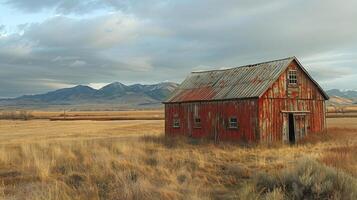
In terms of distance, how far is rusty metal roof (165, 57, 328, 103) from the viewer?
88.4 feet

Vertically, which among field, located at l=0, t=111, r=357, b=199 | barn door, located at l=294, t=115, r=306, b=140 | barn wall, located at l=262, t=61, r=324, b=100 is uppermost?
barn wall, located at l=262, t=61, r=324, b=100

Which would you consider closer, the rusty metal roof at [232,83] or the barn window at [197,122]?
the rusty metal roof at [232,83]

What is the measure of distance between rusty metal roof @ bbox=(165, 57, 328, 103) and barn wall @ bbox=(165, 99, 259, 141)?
465 millimetres

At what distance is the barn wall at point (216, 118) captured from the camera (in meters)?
26.1

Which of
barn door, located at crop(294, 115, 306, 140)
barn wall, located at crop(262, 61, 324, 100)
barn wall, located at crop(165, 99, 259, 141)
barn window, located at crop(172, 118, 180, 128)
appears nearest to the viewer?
barn wall, located at crop(165, 99, 259, 141)

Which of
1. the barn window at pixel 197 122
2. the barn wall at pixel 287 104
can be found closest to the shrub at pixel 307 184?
the barn wall at pixel 287 104

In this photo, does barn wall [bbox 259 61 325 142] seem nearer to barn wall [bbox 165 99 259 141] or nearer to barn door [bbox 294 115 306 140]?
barn door [bbox 294 115 306 140]

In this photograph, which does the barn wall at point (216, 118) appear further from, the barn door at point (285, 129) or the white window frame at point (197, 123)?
the barn door at point (285, 129)

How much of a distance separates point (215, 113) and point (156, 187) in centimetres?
1837

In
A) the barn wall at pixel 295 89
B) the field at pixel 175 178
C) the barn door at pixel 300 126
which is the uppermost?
the barn wall at pixel 295 89

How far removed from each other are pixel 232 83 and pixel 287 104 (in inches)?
159

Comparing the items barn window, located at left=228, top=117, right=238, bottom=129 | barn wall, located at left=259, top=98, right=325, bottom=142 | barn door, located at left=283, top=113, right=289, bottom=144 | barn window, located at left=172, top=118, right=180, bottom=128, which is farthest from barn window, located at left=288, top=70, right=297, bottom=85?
barn window, located at left=172, top=118, right=180, bottom=128

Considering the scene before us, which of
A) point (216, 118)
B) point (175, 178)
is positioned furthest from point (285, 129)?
point (175, 178)

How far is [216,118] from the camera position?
28.4m
